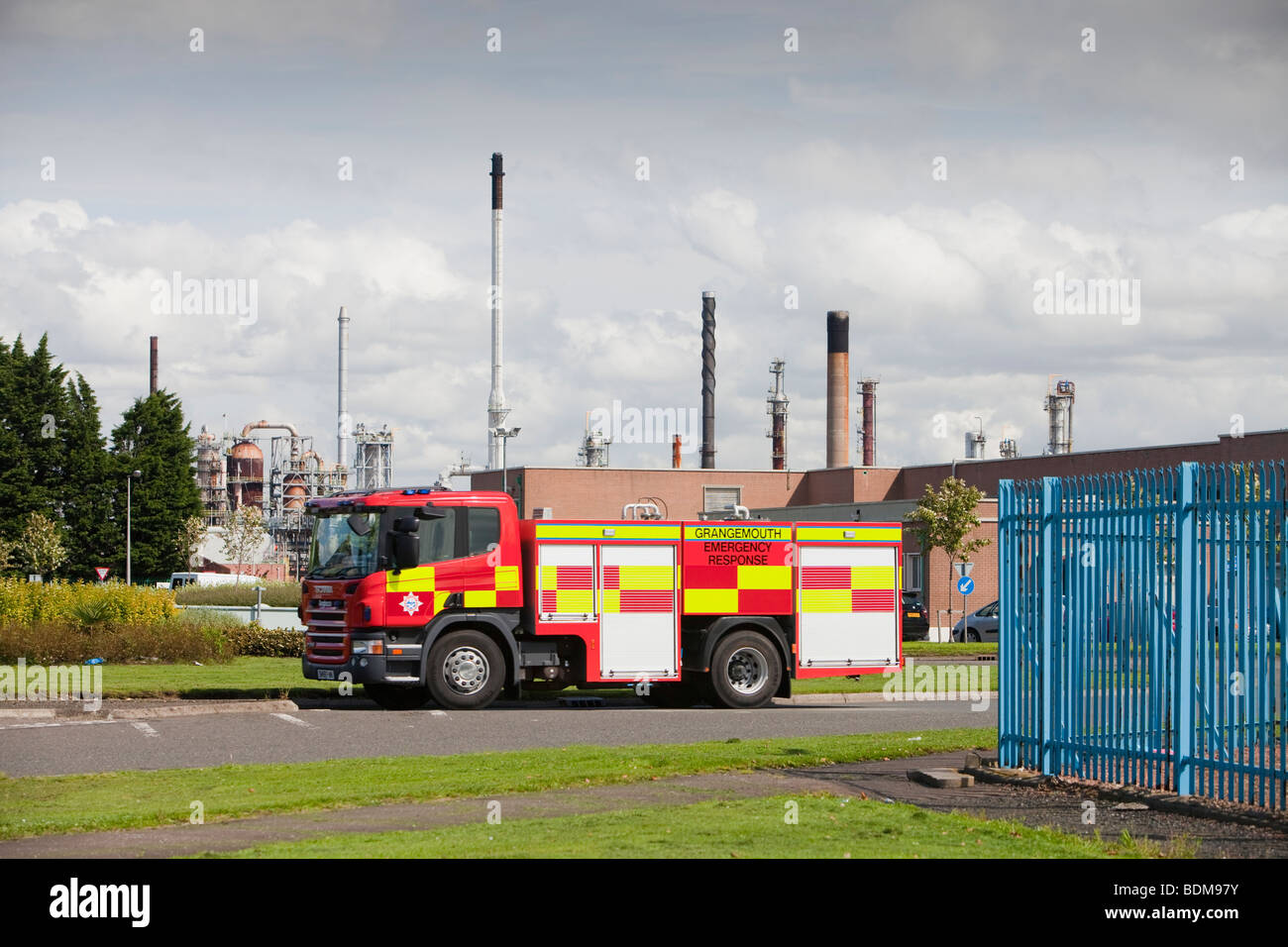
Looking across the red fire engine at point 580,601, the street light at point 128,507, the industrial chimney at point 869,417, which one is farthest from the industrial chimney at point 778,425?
the red fire engine at point 580,601

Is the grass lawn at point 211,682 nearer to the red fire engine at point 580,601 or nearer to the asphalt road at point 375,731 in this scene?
the asphalt road at point 375,731

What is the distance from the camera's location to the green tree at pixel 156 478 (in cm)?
7538

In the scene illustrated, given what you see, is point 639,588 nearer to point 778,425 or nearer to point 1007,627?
point 1007,627

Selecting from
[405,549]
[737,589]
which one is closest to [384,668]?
[405,549]

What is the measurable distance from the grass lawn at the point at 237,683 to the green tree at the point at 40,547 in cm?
4390

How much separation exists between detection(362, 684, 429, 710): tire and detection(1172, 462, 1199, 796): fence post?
38.5 feet

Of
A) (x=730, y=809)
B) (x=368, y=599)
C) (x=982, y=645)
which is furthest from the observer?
(x=982, y=645)

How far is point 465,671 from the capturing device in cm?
1952

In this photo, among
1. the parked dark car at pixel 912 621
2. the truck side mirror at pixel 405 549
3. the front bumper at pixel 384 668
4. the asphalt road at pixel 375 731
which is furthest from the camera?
the parked dark car at pixel 912 621

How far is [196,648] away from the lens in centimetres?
2659

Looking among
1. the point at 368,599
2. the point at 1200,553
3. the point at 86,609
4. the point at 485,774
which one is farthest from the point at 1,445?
the point at 1200,553
